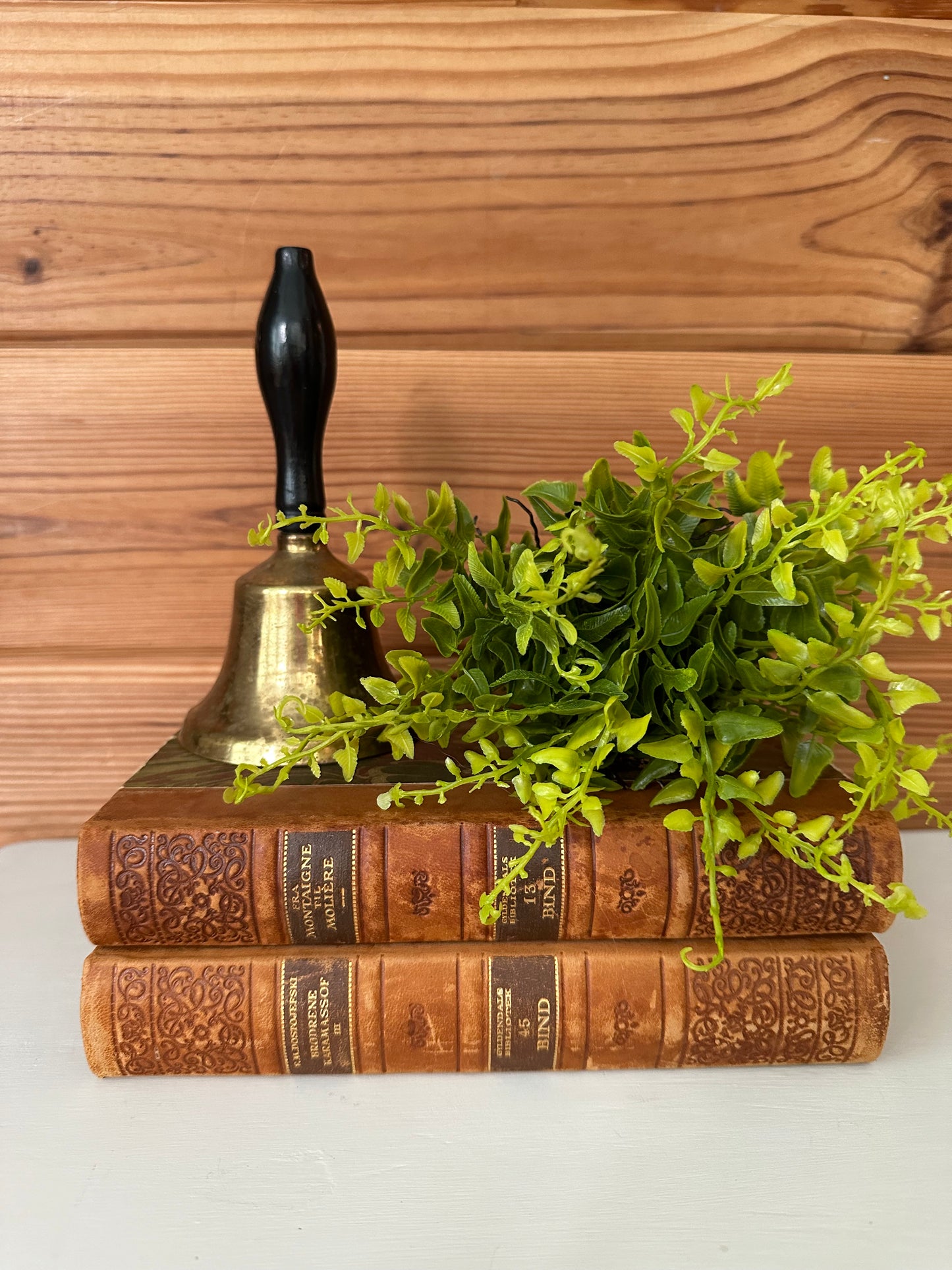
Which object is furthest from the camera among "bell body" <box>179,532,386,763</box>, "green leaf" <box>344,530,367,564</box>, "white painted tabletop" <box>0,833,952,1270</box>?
"bell body" <box>179,532,386,763</box>

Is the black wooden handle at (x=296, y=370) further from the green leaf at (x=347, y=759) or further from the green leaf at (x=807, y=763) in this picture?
the green leaf at (x=807, y=763)

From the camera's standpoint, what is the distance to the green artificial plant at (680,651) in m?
0.44

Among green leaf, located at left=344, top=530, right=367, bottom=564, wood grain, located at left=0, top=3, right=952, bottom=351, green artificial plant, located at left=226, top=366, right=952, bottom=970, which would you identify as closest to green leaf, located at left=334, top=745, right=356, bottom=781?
green artificial plant, located at left=226, top=366, right=952, bottom=970

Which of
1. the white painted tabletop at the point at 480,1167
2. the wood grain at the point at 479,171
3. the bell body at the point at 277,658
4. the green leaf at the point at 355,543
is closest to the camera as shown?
the white painted tabletop at the point at 480,1167

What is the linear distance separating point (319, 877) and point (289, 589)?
0.72 feet

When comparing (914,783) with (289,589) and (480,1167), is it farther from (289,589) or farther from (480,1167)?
(289,589)

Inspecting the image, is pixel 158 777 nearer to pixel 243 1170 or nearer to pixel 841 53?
pixel 243 1170

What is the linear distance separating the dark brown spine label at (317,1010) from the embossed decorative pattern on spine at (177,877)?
0.05 meters

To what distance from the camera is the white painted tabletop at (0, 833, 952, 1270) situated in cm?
39

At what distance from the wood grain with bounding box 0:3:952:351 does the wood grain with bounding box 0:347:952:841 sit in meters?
0.04

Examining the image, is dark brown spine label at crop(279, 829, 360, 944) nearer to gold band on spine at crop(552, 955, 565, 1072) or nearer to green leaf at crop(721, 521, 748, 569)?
gold band on spine at crop(552, 955, 565, 1072)

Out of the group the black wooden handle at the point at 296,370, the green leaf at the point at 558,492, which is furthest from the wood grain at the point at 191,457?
the green leaf at the point at 558,492

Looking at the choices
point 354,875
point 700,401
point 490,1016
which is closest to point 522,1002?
point 490,1016

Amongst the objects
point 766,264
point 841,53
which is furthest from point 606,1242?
point 841,53
